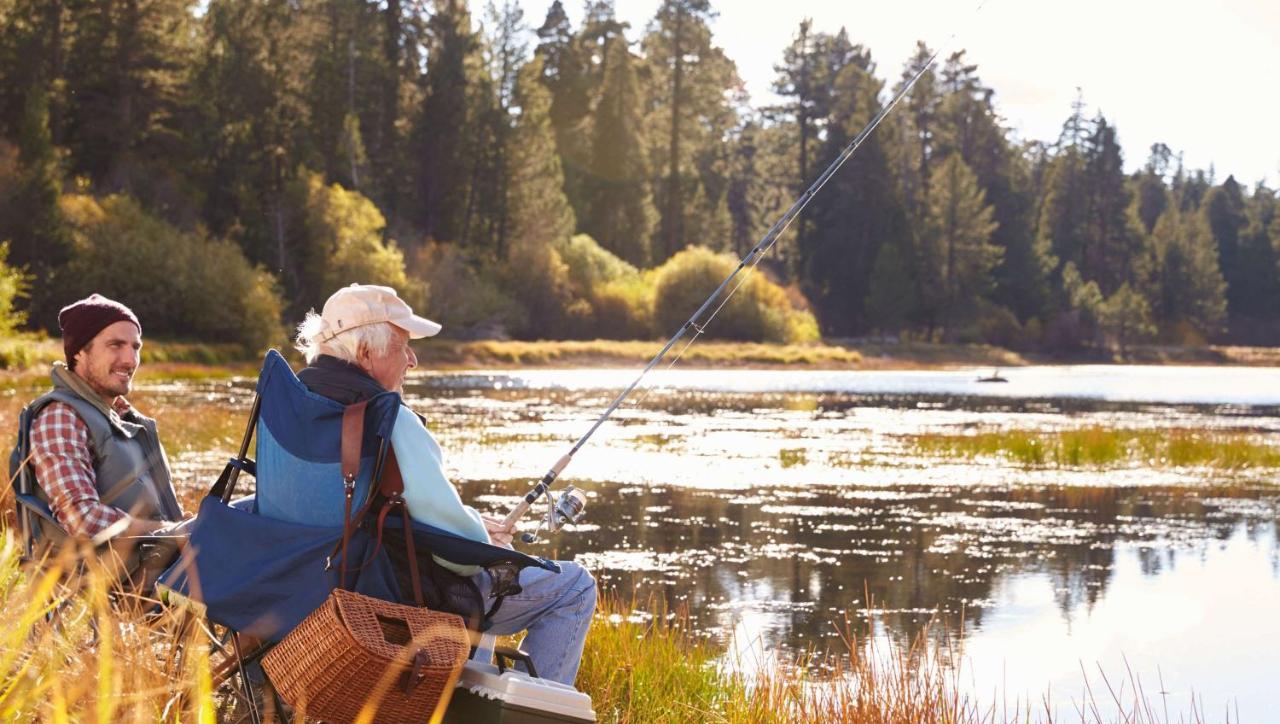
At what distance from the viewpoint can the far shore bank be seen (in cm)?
3025

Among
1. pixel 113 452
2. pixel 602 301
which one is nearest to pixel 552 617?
pixel 113 452

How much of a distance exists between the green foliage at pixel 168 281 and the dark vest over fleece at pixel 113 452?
33714 mm

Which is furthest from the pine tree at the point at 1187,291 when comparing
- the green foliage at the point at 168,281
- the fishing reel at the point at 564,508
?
the fishing reel at the point at 564,508

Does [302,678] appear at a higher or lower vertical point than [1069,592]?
higher

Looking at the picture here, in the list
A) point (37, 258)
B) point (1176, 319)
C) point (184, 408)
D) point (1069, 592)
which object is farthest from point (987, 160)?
point (1069, 592)

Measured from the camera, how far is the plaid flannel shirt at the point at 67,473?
418cm

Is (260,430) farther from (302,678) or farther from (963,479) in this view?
(963,479)

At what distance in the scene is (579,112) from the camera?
73875 mm

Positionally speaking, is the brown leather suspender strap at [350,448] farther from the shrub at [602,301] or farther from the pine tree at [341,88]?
the shrub at [602,301]

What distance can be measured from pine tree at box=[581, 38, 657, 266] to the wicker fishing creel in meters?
62.1

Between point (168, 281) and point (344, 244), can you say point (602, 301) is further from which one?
point (168, 281)

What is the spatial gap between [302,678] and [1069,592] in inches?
295

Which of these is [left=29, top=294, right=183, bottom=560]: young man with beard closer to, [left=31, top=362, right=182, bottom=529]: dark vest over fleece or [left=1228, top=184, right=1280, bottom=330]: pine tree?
[left=31, top=362, right=182, bottom=529]: dark vest over fleece

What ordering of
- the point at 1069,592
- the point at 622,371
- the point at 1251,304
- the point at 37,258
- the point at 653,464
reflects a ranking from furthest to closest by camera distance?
the point at 1251,304
the point at 622,371
the point at 37,258
the point at 653,464
the point at 1069,592
